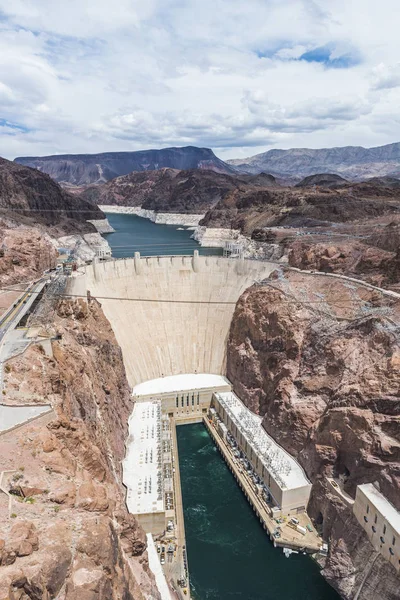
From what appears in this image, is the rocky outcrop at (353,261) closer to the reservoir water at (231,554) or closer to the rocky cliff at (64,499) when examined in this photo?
the reservoir water at (231,554)

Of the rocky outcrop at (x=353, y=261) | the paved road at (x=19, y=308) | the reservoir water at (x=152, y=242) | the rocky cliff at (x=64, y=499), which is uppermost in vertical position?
the rocky outcrop at (x=353, y=261)

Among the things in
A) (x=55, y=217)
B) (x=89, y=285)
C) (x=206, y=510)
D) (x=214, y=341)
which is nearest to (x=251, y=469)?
(x=206, y=510)

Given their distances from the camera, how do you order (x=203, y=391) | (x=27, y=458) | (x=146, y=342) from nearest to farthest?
(x=27, y=458)
(x=203, y=391)
(x=146, y=342)

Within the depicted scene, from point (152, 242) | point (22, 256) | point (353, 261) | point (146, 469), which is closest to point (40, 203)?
point (152, 242)

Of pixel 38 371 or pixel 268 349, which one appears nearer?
pixel 38 371

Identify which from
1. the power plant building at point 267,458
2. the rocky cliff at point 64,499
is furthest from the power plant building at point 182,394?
the rocky cliff at point 64,499

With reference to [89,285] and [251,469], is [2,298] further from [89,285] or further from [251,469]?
[251,469]
